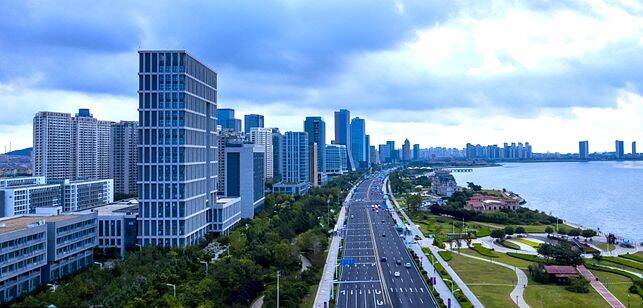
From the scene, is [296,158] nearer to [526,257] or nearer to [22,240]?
[526,257]

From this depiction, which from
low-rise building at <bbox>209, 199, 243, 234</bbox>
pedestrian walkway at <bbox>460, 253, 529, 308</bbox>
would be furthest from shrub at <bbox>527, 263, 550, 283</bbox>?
low-rise building at <bbox>209, 199, 243, 234</bbox>

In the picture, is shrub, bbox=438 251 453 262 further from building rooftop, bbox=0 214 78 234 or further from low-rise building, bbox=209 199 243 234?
building rooftop, bbox=0 214 78 234

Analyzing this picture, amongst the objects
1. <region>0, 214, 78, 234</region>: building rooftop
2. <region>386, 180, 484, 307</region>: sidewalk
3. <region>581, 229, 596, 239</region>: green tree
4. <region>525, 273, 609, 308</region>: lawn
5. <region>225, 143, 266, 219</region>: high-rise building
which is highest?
<region>225, 143, 266, 219</region>: high-rise building

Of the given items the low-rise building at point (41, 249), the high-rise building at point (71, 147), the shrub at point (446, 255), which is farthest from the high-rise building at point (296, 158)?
the low-rise building at point (41, 249)

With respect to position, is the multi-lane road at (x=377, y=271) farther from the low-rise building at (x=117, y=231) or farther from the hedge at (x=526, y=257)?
the low-rise building at (x=117, y=231)

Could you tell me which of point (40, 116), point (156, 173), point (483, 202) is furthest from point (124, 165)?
point (483, 202)

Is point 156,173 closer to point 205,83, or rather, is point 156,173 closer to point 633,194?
point 205,83

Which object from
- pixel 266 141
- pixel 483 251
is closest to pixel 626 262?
pixel 483 251
